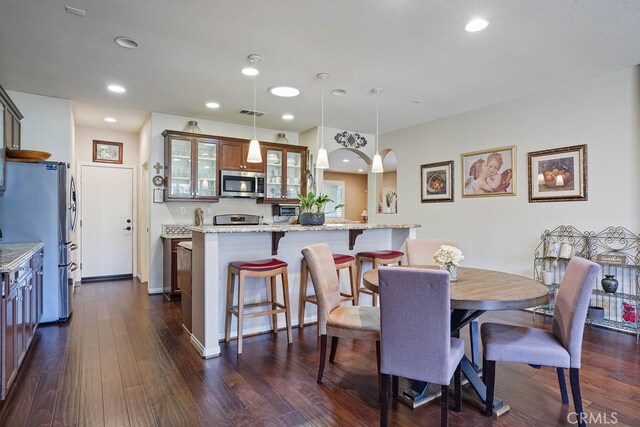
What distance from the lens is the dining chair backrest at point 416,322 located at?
1.71 meters

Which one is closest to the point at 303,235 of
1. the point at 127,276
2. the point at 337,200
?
the point at 127,276

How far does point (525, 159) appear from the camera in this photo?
14.4 feet

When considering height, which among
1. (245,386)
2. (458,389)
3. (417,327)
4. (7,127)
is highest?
(7,127)

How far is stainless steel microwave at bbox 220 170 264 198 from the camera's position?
5414 mm

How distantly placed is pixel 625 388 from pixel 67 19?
4.69 meters

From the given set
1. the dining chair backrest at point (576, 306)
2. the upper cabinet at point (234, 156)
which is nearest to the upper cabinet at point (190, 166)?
the upper cabinet at point (234, 156)

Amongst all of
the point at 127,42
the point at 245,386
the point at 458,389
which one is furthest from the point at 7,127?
the point at 458,389

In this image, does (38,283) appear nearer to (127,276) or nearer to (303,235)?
(303,235)

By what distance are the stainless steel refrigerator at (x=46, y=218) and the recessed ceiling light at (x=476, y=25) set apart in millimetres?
3978

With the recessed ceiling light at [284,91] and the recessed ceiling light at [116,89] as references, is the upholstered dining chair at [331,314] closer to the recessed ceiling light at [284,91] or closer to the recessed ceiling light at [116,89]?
the recessed ceiling light at [284,91]

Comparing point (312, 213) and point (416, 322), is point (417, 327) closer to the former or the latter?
point (416, 322)

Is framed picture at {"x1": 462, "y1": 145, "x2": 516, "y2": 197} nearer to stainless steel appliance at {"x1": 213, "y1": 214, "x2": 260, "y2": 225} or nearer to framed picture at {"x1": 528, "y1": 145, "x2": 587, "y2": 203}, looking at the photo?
framed picture at {"x1": 528, "y1": 145, "x2": 587, "y2": 203}

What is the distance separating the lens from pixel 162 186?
5.21m

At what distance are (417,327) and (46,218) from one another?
372 cm
